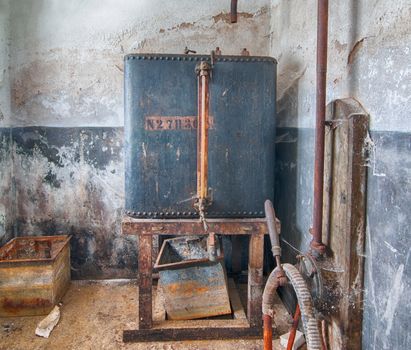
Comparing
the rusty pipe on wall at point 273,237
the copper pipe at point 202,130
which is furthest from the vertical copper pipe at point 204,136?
the rusty pipe on wall at point 273,237

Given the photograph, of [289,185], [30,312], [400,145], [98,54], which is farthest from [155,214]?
[98,54]

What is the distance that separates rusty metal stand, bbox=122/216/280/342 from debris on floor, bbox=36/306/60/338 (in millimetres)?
435

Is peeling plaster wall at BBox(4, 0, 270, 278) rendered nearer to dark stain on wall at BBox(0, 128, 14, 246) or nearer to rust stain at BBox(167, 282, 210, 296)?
dark stain on wall at BBox(0, 128, 14, 246)

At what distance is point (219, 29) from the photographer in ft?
8.25

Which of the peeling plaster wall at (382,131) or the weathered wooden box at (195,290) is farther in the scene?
the weathered wooden box at (195,290)

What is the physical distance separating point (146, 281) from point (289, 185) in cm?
99

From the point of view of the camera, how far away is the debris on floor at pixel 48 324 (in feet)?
6.26

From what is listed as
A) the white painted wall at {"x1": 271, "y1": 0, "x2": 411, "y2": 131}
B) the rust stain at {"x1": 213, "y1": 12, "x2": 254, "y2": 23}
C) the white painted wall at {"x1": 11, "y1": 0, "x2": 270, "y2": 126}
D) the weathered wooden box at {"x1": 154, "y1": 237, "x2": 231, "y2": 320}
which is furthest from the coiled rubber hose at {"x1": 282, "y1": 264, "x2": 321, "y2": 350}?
the rust stain at {"x1": 213, "y1": 12, "x2": 254, "y2": 23}

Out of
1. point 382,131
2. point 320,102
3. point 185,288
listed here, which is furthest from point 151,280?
point 382,131

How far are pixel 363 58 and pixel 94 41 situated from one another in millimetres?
1856

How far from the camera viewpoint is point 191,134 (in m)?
1.80

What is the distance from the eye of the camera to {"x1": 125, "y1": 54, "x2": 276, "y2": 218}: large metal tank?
1.78 m

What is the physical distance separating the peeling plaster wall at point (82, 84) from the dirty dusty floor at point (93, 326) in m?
0.38

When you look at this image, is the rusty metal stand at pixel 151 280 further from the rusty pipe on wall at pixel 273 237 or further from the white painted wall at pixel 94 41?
the white painted wall at pixel 94 41
